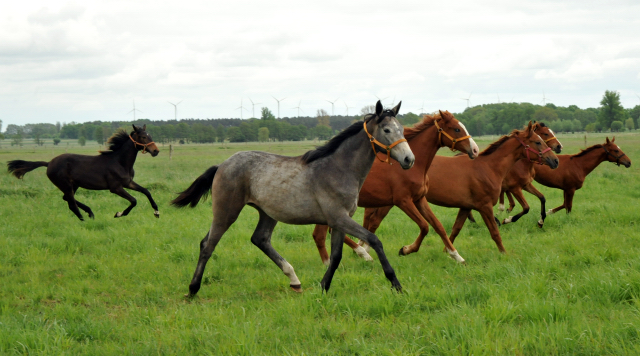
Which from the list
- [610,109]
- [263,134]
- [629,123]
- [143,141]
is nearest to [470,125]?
[610,109]

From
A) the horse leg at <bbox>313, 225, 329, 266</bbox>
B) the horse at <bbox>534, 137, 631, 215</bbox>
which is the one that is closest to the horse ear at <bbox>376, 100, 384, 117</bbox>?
the horse leg at <bbox>313, 225, 329, 266</bbox>

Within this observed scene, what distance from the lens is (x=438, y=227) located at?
6.64 meters

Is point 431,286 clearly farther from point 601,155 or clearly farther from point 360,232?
point 601,155

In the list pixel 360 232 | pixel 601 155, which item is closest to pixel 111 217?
pixel 360 232

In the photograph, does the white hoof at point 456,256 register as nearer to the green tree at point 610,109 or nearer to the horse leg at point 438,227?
the horse leg at point 438,227

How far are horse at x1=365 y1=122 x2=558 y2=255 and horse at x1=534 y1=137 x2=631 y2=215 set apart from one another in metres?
3.43

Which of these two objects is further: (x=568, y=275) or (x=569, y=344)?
(x=568, y=275)

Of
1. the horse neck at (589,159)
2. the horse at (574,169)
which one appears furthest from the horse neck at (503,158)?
the horse neck at (589,159)

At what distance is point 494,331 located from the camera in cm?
369

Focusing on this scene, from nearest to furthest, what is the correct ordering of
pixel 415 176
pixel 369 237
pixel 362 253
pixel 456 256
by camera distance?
pixel 369 237 → pixel 456 256 → pixel 415 176 → pixel 362 253

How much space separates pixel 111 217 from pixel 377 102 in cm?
788

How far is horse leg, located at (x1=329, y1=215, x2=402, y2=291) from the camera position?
4781mm

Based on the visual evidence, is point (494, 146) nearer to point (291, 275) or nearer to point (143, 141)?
point (291, 275)

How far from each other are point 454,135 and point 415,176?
2.72 ft
